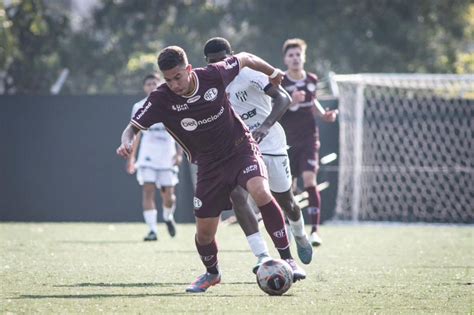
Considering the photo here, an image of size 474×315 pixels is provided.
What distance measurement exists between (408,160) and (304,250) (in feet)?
35.2

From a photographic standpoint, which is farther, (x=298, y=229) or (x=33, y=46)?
(x=33, y=46)

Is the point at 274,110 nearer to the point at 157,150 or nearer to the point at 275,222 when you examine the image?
the point at 275,222

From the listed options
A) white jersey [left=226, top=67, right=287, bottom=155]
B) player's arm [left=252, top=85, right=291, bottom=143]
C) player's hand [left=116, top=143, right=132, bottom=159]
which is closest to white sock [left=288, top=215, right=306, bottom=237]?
white jersey [left=226, top=67, right=287, bottom=155]

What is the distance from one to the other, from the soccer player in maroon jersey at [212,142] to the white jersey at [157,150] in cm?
684

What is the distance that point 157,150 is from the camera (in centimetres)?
1496

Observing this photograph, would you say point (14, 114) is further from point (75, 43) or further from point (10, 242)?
point (10, 242)

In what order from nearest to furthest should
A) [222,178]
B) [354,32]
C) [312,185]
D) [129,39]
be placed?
[222,178]
[312,185]
[354,32]
[129,39]

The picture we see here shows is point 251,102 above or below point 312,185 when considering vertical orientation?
above

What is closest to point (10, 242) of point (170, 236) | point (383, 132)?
point (170, 236)

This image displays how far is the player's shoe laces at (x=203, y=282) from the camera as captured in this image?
7790 millimetres

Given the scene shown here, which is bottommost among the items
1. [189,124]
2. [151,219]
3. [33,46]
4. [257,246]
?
[151,219]

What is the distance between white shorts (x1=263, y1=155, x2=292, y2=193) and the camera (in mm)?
9484

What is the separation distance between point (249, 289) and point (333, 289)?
2.00ft

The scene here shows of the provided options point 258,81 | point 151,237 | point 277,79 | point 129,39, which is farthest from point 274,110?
point 129,39
